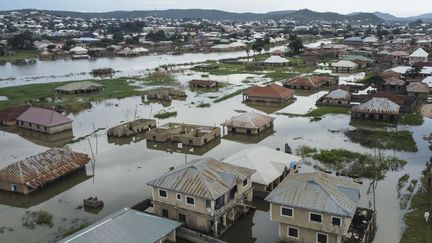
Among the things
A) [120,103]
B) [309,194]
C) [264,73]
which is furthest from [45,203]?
[264,73]

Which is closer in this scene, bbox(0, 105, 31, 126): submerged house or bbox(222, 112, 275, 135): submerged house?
bbox(222, 112, 275, 135): submerged house

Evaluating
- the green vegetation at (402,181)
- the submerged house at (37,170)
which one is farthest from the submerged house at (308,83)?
the submerged house at (37,170)

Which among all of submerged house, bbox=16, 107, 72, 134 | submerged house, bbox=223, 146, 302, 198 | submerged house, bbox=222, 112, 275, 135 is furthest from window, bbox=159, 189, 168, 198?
submerged house, bbox=16, 107, 72, 134

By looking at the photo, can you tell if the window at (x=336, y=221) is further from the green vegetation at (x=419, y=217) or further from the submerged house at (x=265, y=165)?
the submerged house at (x=265, y=165)

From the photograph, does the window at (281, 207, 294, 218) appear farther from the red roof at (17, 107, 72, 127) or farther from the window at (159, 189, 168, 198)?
the red roof at (17, 107, 72, 127)

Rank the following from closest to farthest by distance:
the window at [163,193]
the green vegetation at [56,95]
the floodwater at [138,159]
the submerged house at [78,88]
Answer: the window at [163,193], the floodwater at [138,159], the green vegetation at [56,95], the submerged house at [78,88]

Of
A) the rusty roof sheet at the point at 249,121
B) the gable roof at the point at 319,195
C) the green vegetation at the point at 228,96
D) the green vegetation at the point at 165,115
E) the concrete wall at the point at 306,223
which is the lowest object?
the green vegetation at the point at 228,96

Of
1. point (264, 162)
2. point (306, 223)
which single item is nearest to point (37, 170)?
point (264, 162)
